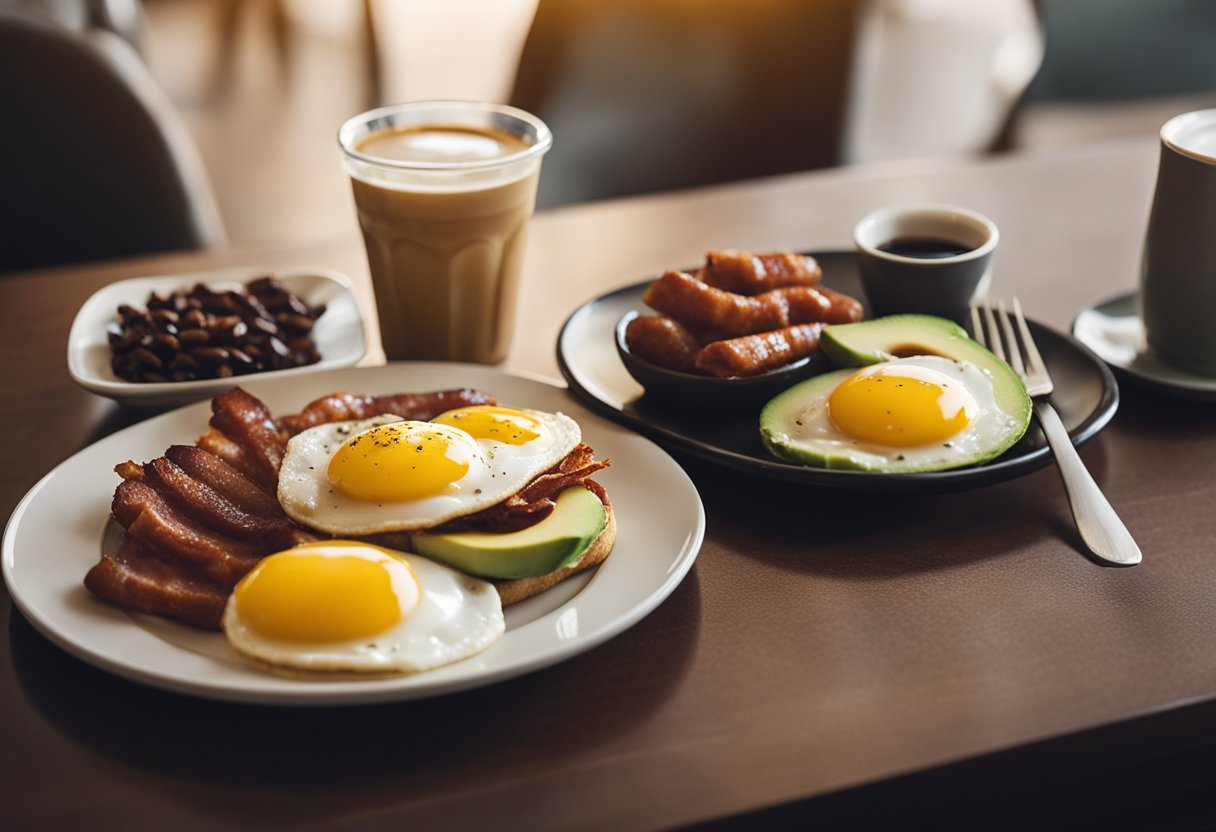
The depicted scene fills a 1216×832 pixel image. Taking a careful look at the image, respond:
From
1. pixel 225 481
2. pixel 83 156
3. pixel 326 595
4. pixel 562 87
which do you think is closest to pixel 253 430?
pixel 225 481

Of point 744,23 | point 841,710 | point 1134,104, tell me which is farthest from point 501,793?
point 1134,104

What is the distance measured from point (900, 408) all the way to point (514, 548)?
51 cm

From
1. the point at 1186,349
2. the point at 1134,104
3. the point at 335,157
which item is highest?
the point at 1186,349

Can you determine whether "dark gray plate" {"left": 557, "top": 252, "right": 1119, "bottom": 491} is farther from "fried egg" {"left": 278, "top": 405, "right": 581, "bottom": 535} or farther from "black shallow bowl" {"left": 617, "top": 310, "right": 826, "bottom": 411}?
"fried egg" {"left": 278, "top": 405, "right": 581, "bottom": 535}

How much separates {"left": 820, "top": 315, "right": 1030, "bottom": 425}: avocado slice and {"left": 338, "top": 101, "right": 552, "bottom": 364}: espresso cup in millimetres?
503

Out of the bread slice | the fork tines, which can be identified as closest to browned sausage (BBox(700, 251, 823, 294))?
the fork tines

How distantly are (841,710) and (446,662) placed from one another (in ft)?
1.20

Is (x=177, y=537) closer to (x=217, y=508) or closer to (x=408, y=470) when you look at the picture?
(x=217, y=508)

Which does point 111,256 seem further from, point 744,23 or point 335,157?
point 335,157

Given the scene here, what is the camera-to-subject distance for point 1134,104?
4.10 meters

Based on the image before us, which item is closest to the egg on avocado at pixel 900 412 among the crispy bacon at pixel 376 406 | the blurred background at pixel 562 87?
the crispy bacon at pixel 376 406

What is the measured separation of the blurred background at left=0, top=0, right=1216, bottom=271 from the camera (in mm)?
2525

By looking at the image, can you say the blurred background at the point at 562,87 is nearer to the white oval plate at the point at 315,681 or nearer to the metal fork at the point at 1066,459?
the white oval plate at the point at 315,681

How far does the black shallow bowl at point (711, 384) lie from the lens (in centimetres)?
144
